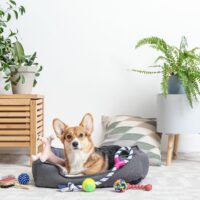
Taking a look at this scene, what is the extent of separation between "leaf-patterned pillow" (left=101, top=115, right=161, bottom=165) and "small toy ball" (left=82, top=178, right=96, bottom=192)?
0.84 meters

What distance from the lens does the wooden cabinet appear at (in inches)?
107

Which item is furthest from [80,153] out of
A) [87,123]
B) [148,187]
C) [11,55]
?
[11,55]

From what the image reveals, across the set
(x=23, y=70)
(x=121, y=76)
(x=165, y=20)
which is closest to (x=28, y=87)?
(x=23, y=70)

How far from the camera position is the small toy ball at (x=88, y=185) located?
75.4 inches

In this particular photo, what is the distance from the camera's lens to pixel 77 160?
2.04 meters

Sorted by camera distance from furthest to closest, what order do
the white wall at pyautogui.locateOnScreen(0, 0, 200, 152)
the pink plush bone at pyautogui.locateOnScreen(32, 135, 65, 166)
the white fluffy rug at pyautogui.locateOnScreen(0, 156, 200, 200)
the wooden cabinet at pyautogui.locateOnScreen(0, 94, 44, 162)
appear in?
the white wall at pyautogui.locateOnScreen(0, 0, 200, 152) < the wooden cabinet at pyautogui.locateOnScreen(0, 94, 44, 162) < the pink plush bone at pyautogui.locateOnScreen(32, 135, 65, 166) < the white fluffy rug at pyautogui.locateOnScreen(0, 156, 200, 200)

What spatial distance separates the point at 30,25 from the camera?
10.4ft

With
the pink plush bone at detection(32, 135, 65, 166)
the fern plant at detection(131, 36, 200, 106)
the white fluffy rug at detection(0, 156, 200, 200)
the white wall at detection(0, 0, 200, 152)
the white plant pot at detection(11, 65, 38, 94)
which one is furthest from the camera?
the white wall at detection(0, 0, 200, 152)

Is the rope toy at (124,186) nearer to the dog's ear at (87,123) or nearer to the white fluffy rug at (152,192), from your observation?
the white fluffy rug at (152,192)

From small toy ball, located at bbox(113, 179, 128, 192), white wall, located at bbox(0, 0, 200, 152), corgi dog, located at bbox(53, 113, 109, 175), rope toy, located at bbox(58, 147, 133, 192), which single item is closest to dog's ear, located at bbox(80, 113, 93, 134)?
corgi dog, located at bbox(53, 113, 109, 175)

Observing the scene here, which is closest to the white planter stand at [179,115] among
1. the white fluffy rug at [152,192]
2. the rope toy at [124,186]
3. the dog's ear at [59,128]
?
the white fluffy rug at [152,192]

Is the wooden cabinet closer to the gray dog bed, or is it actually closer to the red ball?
the gray dog bed

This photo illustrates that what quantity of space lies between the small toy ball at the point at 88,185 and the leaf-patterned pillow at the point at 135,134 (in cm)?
84

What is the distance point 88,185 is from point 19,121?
39.7 inches
